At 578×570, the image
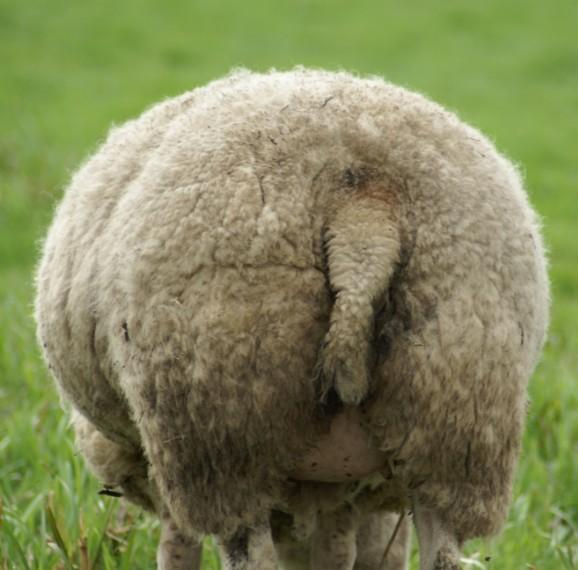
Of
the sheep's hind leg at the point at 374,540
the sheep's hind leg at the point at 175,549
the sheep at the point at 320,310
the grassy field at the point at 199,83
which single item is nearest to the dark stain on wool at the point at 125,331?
the sheep at the point at 320,310

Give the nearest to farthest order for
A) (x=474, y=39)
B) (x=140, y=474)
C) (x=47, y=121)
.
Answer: (x=140, y=474), (x=47, y=121), (x=474, y=39)

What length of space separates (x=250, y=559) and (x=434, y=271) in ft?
2.45

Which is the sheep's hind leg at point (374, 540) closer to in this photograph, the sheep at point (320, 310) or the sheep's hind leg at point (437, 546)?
the sheep at point (320, 310)

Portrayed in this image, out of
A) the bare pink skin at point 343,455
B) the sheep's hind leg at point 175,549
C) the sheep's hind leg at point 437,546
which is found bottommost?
the sheep's hind leg at point 175,549

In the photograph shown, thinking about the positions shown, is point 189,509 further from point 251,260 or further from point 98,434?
point 98,434

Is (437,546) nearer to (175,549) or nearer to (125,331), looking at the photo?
(125,331)

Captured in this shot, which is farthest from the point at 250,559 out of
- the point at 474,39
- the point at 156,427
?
the point at 474,39

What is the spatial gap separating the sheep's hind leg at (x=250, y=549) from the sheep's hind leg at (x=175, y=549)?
0.68 metres

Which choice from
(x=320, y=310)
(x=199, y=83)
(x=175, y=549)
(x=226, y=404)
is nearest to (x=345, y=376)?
(x=320, y=310)

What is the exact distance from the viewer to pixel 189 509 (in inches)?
113

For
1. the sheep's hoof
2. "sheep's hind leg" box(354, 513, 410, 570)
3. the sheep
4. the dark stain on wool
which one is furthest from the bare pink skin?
"sheep's hind leg" box(354, 513, 410, 570)

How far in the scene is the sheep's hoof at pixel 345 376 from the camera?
2729mm

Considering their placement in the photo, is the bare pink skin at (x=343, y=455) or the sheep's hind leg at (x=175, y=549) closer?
the bare pink skin at (x=343, y=455)

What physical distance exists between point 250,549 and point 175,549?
0.74 m
